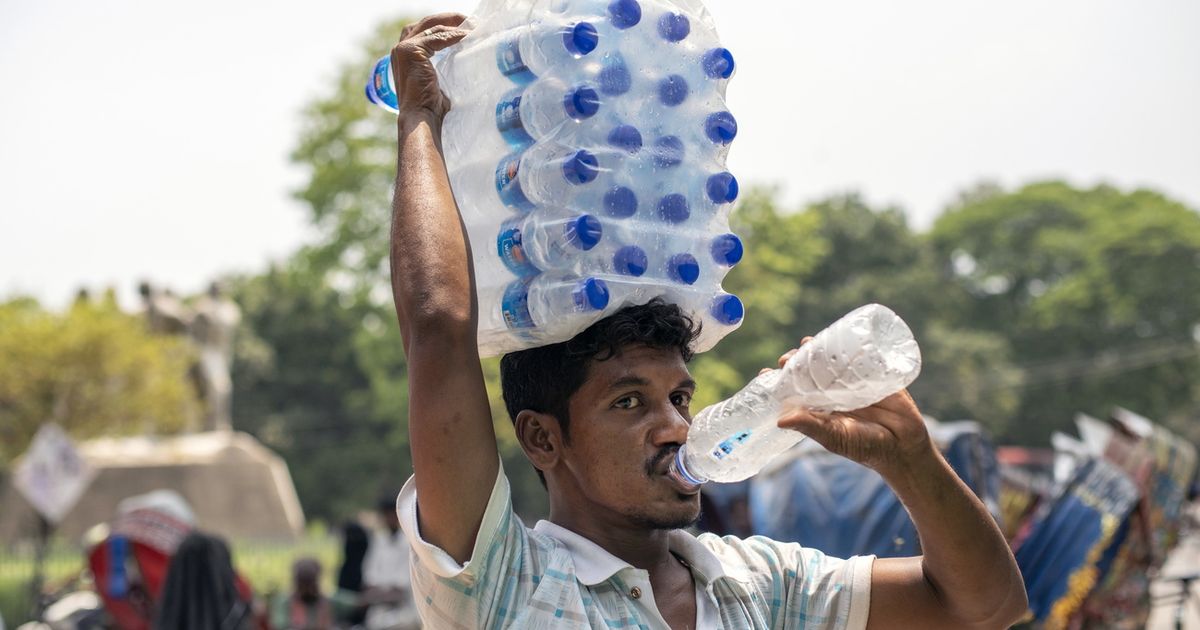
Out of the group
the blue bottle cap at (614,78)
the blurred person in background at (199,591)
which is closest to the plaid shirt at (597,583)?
the blue bottle cap at (614,78)

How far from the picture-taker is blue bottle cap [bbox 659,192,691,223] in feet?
8.77

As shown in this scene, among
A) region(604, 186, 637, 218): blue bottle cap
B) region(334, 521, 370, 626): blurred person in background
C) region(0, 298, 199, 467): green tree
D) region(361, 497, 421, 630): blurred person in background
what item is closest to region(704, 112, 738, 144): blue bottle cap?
region(604, 186, 637, 218): blue bottle cap

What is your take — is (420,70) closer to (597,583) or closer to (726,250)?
(726,250)

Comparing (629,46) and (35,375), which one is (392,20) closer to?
(35,375)

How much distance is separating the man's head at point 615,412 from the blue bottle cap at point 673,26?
0.56m

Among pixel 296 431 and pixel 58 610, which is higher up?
pixel 58 610

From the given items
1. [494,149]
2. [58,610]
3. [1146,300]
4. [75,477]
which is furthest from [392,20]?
[1146,300]

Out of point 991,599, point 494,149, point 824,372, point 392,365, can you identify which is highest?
point 494,149

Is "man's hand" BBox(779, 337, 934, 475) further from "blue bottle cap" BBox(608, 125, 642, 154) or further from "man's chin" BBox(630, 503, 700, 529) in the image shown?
"blue bottle cap" BBox(608, 125, 642, 154)

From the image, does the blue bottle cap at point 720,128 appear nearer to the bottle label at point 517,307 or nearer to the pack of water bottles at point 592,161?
the pack of water bottles at point 592,161

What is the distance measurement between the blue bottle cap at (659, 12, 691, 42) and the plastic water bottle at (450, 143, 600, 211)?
349mm

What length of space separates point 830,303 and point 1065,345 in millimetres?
10416

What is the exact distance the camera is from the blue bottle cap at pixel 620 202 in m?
2.57

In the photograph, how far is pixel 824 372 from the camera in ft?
7.20
